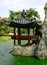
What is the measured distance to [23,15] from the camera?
79.8ft

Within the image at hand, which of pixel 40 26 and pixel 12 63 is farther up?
pixel 40 26

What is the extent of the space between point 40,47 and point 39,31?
6.95 ft

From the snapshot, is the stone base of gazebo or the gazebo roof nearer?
the gazebo roof

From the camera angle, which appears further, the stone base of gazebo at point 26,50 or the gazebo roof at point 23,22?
the stone base of gazebo at point 26,50

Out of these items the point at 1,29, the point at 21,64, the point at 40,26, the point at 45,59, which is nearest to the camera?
the point at 21,64

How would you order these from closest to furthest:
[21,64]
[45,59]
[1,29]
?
[21,64] < [45,59] < [1,29]

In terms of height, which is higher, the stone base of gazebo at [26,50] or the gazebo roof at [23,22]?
the gazebo roof at [23,22]

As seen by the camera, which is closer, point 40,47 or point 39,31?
point 40,47

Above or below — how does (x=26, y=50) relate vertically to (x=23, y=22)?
below

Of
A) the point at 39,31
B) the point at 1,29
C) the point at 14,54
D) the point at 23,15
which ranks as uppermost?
the point at 23,15

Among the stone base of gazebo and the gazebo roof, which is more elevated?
the gazebo roof

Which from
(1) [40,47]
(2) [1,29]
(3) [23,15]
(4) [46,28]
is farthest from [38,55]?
(2) [1,29]

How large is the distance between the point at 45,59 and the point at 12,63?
3.60m

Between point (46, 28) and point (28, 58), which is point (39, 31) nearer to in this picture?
point (46, 28)
